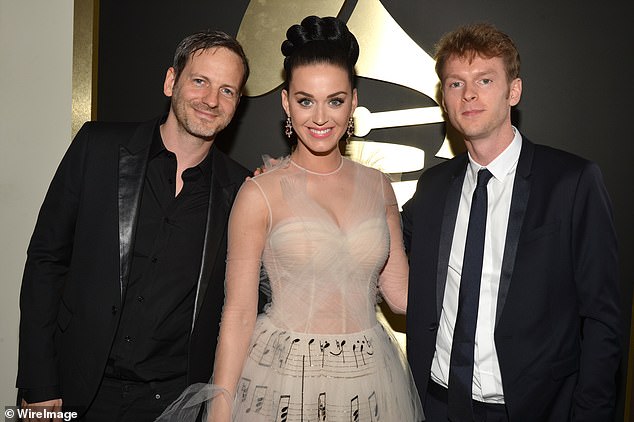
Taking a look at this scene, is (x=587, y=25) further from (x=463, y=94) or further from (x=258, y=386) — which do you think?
(x=258, y=386)

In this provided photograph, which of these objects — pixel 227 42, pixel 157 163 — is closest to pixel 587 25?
pixel 227 42

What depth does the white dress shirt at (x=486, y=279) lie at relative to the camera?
6.69 feet

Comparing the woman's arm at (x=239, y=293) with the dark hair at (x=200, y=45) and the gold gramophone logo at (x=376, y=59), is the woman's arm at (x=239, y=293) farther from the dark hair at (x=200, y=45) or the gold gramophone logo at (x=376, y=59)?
the gold gramophone logo at (x=376, y=59)

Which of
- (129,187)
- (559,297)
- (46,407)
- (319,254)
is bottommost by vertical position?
(46,407)

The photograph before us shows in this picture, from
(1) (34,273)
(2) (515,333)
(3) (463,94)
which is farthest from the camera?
(1) (34,273)

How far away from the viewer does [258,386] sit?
2027 millimetres

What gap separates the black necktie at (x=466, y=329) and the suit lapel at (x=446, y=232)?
4.3 inches

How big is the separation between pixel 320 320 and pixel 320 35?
105 centimetres

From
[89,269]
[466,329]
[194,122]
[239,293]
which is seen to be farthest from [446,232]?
[89,269]

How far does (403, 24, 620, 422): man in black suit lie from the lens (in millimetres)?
1953

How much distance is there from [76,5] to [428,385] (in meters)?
2.41

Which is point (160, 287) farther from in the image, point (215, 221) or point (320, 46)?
point (320, 46)

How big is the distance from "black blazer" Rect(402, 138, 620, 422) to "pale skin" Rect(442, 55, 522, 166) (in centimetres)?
16

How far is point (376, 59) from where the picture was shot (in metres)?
2.94
